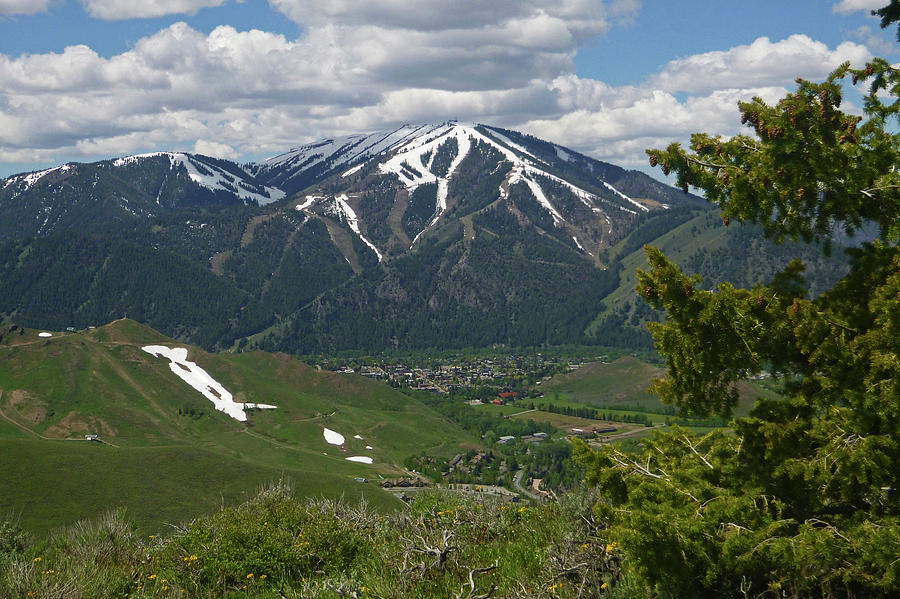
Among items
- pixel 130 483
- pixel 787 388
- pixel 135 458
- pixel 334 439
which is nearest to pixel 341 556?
pixel 787 388

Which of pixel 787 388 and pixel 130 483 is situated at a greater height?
pixel 787 388

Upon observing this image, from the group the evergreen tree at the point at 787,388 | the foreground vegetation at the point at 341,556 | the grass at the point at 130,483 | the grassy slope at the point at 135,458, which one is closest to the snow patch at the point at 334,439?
the grassy slope at the point at 135,458

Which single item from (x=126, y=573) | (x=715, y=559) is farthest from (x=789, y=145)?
(x=126, y=573)

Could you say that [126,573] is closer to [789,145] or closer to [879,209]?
[789,145]

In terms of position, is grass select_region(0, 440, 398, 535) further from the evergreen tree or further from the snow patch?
the evergreen tree

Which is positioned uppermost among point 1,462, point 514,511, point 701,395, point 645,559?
point 701,395

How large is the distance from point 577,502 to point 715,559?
12.8 ft

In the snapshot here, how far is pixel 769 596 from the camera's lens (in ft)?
37.6

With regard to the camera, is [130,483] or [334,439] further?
[334,439]

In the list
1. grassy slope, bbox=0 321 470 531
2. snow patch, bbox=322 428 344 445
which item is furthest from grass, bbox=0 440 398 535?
snow patch, bbox=322 428 344 445

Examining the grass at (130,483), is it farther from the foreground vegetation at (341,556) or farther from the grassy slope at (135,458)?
the foreground vegetation at (341,556)

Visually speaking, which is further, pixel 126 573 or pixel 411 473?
pixel 411 473

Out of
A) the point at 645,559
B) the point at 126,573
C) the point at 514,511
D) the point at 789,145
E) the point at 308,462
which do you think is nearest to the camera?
the point at 645,559

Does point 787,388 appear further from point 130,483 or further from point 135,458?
point 135,458
